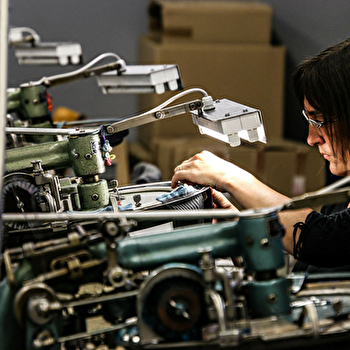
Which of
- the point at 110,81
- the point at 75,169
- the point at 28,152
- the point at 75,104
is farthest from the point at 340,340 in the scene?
the point at 75,104

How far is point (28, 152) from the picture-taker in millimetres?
1217

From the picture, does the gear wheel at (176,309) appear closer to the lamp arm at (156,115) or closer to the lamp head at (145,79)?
the lamp arm at (156,115)

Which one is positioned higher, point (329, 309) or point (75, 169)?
point (75, 169)

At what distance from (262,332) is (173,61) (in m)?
2.90

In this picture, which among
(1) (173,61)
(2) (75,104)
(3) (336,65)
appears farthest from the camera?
(2) (75,104)

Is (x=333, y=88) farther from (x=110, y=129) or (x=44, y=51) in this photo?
(x=44, y=51)

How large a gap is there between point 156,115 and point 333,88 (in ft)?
1.27

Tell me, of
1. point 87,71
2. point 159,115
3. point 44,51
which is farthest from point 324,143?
point 44,51

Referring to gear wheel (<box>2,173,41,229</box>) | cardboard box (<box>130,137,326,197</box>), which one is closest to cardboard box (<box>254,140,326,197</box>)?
cardboard box (<box>130,137,326,197</box>)

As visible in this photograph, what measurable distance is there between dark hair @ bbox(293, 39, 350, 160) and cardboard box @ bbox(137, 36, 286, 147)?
2.22 metres

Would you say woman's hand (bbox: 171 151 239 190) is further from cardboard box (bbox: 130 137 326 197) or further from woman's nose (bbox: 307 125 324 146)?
cardboard box (bbox: 130 137 326 197)

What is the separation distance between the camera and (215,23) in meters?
3.60

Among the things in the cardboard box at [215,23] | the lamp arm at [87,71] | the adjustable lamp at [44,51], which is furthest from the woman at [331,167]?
the cardboard box at [215,23]

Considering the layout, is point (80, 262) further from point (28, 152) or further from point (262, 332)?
point (28, 152)
